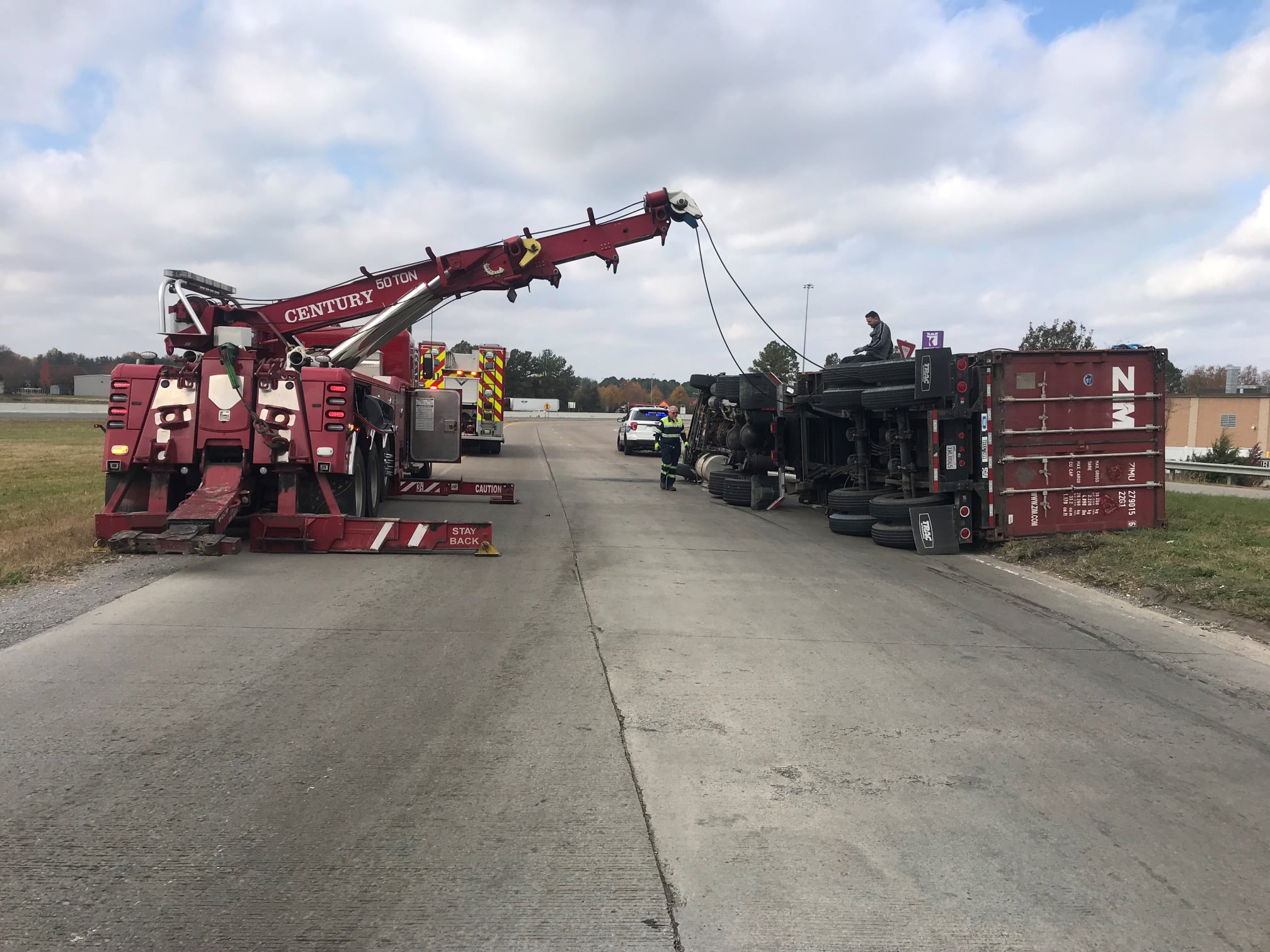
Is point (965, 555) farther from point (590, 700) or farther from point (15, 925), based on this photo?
point (15, 925)

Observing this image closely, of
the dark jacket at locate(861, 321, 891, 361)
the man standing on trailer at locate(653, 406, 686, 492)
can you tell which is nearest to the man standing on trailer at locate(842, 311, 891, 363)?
the dark jacket at locate(861, 321, 891, 361)

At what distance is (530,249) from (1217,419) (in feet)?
138

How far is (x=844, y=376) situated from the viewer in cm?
1339

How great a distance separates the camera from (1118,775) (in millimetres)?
4531

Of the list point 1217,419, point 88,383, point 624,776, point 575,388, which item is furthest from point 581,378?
point 624,776

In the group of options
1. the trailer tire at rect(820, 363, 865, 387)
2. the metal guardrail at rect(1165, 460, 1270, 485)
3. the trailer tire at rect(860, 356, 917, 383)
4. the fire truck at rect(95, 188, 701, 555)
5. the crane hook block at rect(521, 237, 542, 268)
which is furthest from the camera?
the metal guardrail at rect(1165, 460, 1270, 485)

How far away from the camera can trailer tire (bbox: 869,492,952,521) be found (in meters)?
11.9

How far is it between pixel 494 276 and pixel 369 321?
1904 millimetres

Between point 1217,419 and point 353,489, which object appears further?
point 1217,419

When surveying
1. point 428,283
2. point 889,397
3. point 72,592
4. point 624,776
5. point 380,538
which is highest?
point 428,283

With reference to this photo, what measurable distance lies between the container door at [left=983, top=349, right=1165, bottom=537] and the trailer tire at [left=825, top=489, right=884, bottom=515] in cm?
214

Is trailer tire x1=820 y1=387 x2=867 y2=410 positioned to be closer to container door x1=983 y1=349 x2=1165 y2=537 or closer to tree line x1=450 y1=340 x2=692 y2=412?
container door x1=983 y1=349 x2=1165 y2=537

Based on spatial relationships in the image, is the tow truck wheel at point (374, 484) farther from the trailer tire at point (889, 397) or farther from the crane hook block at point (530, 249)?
the trailer tire at point (889, 397)

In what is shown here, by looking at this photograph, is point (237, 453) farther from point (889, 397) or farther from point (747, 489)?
point (747, 489)
